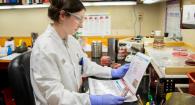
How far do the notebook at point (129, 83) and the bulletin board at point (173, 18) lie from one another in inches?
47.0

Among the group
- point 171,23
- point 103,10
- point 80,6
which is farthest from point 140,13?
point 80,6

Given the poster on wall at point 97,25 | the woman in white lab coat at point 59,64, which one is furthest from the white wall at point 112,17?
the woman in white lab coat at point 59,64

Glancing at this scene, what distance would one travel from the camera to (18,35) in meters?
3.80

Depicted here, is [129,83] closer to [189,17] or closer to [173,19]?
[189,17]

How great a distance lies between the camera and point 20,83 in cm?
119

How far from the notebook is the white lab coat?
14 cm

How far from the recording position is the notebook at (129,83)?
1221 millimetres

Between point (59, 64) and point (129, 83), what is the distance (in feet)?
1.31

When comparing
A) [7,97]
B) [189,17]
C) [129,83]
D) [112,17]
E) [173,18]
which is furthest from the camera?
[112,17]

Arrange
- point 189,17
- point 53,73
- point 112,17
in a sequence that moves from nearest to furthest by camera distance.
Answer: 1. point 189,17
2. point 53,73
3. point 112,17

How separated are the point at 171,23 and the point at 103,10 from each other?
1177 millimetres

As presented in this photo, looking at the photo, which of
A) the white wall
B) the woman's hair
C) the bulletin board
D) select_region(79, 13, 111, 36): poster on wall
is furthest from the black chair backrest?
select_region(79, 13, 111, 36): poster on wall

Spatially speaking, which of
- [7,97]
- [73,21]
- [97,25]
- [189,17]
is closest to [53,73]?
[73,21]

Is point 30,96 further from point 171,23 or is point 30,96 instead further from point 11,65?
point 171,23
